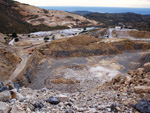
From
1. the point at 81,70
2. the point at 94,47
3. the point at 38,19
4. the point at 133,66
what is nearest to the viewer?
the point at 81,70

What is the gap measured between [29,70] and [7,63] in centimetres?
369

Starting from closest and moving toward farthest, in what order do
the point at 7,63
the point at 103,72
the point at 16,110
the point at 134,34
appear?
the point at 16,110 → the point at 7,63 → the point at 103,72 → the point at 134,34

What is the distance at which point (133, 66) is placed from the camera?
86.7 feet

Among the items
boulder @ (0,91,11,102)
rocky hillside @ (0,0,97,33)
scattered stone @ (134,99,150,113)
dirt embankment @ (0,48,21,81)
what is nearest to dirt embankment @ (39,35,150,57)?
dirt embankment @ (0,48,21,81)

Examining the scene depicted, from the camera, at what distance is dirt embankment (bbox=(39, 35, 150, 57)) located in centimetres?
3084

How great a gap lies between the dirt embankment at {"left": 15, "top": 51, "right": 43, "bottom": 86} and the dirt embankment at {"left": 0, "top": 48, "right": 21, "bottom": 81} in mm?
1710

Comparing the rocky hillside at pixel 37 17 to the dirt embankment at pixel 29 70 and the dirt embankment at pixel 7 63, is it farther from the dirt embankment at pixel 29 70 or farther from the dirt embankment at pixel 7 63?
the dirt embankment at pixel 7 63

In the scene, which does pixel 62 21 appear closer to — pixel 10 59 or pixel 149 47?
pixel 149 47

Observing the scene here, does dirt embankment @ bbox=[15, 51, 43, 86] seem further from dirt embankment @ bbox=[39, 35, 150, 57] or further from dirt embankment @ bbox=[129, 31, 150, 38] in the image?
dirt embankment @ bbox=[129, 31, 150, 38]

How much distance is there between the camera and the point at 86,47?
32844 mm

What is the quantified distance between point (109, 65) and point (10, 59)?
1832 cm

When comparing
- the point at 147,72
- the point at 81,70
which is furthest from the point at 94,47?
the point at 147,72

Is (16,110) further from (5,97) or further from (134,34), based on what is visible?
(134,34)

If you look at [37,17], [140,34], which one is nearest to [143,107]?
[140,34]
